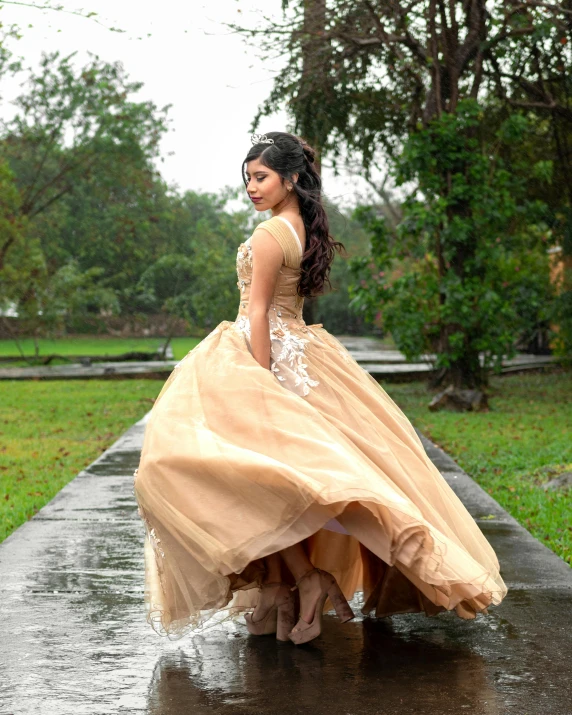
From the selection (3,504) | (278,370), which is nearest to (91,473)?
(3,504)

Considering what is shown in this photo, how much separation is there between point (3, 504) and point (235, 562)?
4832mm

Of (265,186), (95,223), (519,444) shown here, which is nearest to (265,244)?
(265,186)

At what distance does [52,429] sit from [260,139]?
32.0 feet

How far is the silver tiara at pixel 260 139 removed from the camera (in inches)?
166

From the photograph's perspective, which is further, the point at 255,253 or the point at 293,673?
the point at 255,253

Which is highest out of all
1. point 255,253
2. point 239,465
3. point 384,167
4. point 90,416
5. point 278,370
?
point 384,167

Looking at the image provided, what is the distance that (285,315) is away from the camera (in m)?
4.24

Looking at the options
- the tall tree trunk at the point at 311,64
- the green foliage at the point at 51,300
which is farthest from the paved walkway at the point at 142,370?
the tall tree trunk at the point at 311,64

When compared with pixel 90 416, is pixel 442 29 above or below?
above

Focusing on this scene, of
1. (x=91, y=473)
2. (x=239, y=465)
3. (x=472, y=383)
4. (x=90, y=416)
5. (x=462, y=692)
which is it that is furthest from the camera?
(x=472, y=383)

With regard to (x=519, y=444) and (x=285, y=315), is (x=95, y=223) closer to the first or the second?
(x=519, y=444)

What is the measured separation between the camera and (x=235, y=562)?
351cm

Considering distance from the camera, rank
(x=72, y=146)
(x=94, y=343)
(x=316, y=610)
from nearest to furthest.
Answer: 1. (x=316, y=610)
2. (x=72, y=146)
3. (x=94, y=343)

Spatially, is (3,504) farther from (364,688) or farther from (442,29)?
(442,29)
